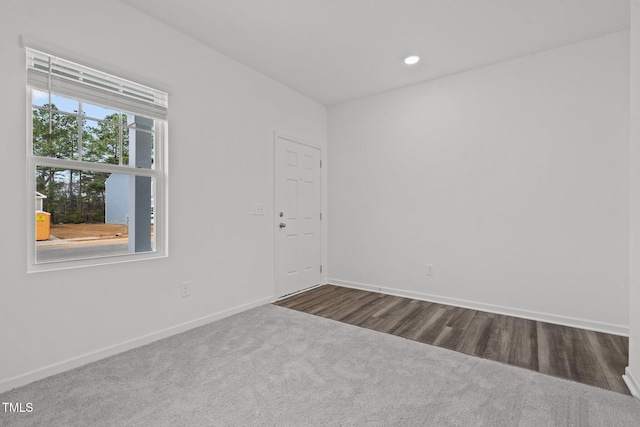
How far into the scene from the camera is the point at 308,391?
6.15ft

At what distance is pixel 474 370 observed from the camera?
6.95ft

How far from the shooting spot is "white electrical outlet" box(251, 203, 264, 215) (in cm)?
352

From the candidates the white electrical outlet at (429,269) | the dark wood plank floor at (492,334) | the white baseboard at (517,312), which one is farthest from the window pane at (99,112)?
the white electrical outlet at (429,269)

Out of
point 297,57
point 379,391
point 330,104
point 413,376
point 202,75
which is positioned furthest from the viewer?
point 330,104

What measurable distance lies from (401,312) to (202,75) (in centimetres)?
330

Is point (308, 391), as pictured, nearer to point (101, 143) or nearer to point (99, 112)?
point (101, 143)

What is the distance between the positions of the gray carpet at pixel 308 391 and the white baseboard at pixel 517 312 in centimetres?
131

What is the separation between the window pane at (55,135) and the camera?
2.08m

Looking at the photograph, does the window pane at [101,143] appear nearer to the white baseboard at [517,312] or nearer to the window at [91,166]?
the window at [91,166]

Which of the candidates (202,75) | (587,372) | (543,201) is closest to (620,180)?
(543,201)

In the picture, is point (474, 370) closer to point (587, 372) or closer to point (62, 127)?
point (587, 372)

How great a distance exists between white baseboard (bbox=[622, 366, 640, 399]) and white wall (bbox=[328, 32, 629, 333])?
1.07m

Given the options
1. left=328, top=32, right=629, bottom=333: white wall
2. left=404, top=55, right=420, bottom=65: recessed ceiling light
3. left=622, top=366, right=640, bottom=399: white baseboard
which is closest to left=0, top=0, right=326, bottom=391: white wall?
left=328, top=32, right=629, bottom=333: white wall

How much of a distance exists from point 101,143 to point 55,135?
0.29m
